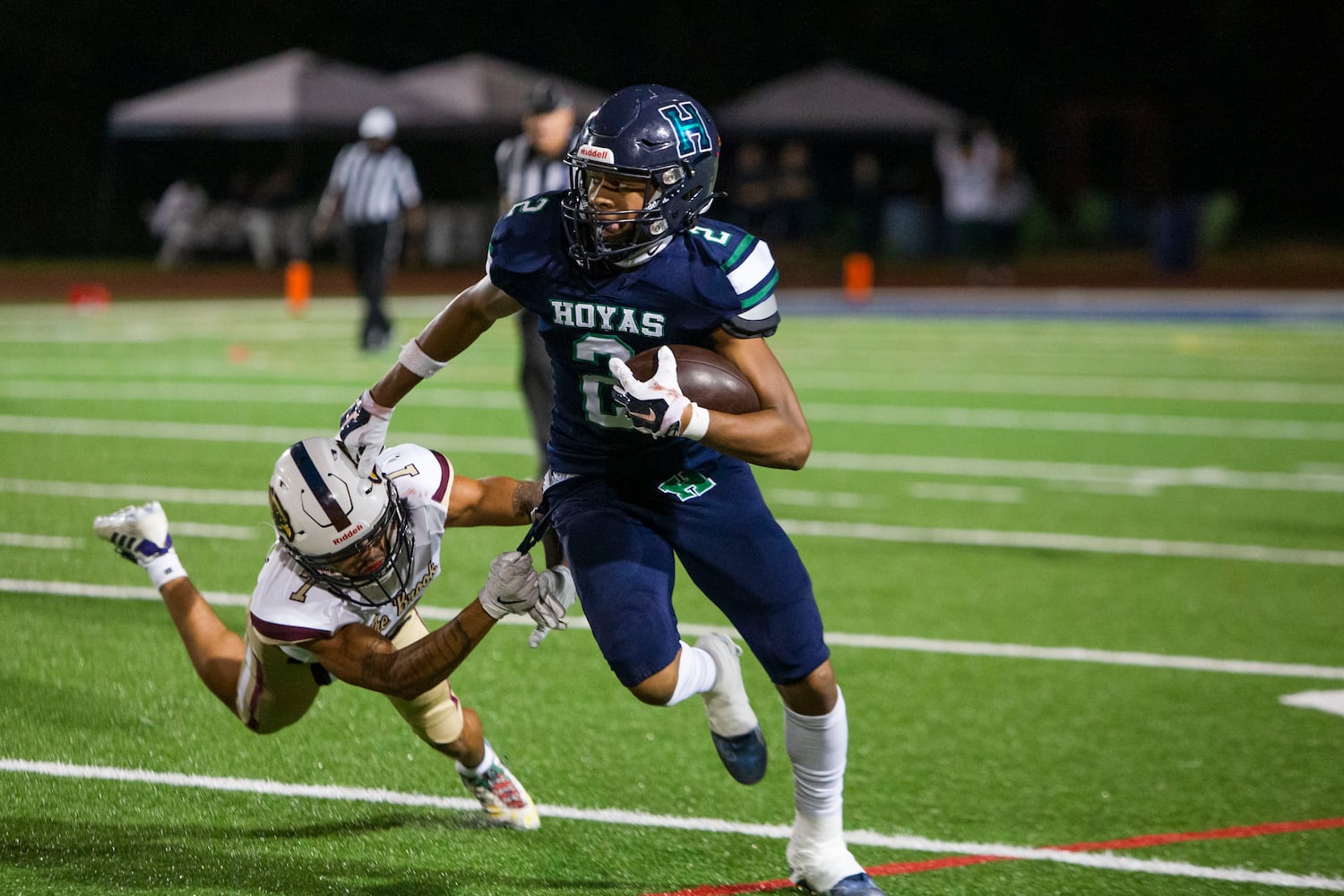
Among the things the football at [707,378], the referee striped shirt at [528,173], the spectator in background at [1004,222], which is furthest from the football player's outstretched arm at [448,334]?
the spectator in background at [1004,222]

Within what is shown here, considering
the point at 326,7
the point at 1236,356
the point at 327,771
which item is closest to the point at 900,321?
the point at 1236,356

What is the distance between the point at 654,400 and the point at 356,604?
95 cm

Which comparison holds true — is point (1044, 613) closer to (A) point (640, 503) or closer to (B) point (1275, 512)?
(B) point (1275, 512)

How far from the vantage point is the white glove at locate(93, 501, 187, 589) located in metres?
4.36

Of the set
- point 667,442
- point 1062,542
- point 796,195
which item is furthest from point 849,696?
point 796,195

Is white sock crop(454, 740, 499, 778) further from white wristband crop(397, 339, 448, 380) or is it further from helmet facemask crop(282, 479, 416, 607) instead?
white wristband crop(397, 339, 448, 380)

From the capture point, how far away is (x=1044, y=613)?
21.2ft

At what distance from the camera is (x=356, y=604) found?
3873mm

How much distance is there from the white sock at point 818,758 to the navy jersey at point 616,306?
25.0 inches

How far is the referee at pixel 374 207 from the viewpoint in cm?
1452

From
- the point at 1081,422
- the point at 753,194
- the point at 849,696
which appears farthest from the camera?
the point at 753,194

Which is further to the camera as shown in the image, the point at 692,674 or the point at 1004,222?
the point at 1004,222

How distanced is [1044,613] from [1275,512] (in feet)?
8.33

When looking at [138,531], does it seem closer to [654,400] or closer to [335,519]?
[335,519]
